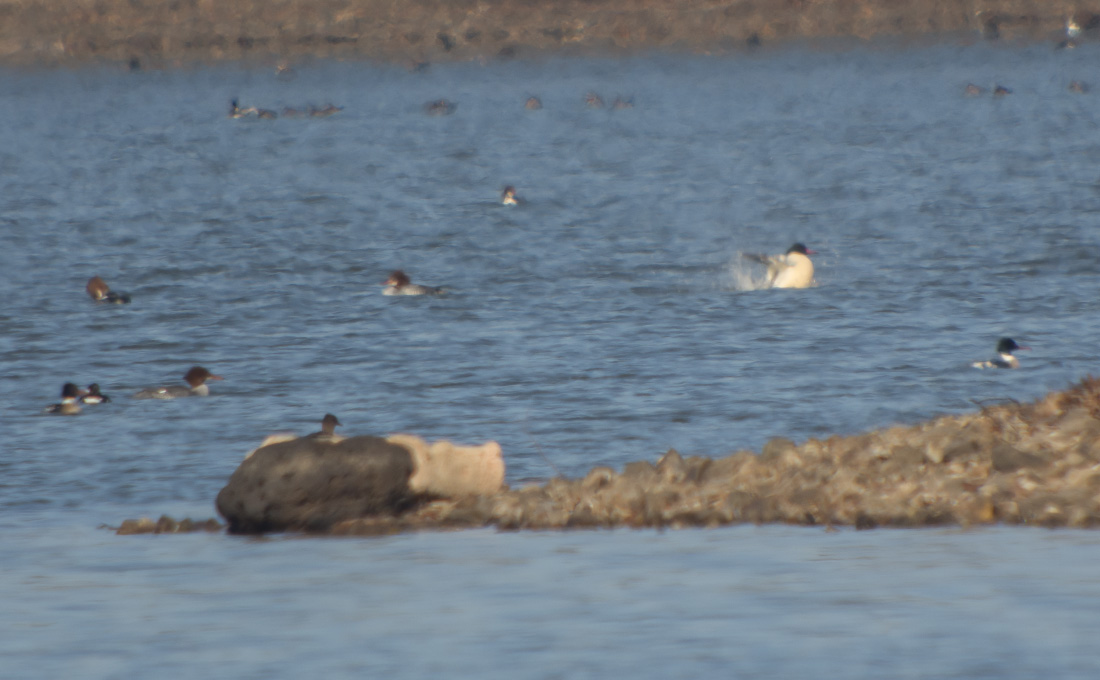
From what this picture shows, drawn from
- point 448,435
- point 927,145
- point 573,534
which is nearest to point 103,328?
point 448,435

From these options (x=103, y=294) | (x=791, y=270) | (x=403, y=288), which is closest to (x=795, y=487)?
(x=791, y=270)

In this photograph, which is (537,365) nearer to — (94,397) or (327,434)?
(94,397)

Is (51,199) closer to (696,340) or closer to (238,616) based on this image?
(696,340)

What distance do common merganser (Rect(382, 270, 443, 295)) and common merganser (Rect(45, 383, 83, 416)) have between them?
9.64 meters

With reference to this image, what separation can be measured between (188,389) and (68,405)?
4.61 feet

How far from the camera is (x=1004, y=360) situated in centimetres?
2184

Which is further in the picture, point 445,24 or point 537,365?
point 445,24

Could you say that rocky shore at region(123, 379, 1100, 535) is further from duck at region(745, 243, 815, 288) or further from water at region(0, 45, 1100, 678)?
duck at region(745, 243, 815, 288)

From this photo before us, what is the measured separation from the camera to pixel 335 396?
21234 mm

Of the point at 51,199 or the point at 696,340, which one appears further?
the point at 51,199

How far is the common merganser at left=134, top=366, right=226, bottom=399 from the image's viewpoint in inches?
838

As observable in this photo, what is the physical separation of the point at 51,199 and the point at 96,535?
38.9 m

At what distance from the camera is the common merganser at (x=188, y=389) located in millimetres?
21297

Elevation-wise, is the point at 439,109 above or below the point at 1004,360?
above
